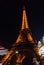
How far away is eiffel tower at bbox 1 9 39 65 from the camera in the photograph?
234 inches

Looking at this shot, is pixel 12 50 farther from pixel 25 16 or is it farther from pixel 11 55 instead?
pixel 25 16

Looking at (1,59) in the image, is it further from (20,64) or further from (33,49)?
(33,49)

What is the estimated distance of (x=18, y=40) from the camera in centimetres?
643

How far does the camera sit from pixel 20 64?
585 centimetres

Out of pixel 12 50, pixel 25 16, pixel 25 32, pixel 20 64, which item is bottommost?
pixel 20 64

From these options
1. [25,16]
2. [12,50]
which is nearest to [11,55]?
[12,50]

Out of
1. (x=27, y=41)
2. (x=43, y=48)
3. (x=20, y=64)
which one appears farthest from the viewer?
(x=43, y=48)

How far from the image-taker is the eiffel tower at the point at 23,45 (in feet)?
19.5

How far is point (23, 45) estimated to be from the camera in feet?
19.7

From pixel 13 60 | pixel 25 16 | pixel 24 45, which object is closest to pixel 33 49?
pixel 24 45

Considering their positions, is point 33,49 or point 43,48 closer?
point 33,49

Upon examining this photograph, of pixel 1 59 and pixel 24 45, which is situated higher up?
pixel 24 45

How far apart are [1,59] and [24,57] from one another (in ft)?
2.26

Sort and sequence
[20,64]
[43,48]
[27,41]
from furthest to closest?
[43,48]
[27,41]
[20,64]
